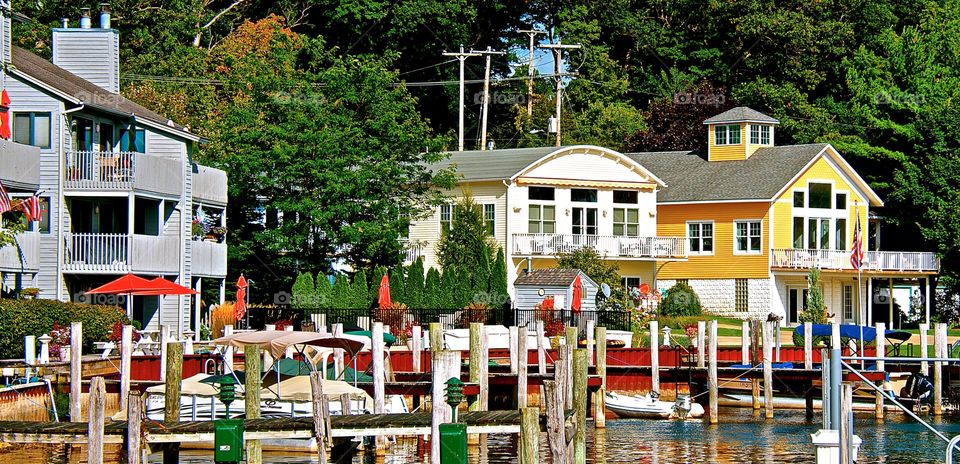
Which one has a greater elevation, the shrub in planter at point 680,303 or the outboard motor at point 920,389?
the shrub in planter at point 680,303

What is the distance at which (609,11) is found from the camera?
93.7 metres

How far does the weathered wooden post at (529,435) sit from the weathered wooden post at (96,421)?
597 cm

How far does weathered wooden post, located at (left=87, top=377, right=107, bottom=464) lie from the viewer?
23.4 m

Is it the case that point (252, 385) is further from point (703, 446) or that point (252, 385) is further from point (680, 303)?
point (680, 303)

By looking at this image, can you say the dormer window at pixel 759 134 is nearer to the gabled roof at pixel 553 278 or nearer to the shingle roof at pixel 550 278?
the gabled roof at pixel 553 278

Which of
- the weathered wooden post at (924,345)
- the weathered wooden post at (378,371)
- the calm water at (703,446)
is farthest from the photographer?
the weathered wooden post at (924,345)

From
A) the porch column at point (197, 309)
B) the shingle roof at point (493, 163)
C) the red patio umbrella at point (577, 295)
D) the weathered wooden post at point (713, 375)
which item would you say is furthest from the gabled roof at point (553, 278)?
the weathered wooden post at point (713, 375)

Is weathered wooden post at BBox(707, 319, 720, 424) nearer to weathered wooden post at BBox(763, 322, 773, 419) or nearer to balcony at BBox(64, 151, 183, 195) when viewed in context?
weathered wooden post at BBox(763, 322, 773, 419)

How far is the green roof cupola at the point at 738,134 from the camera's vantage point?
7294 centimetres

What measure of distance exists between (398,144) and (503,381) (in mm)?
22931

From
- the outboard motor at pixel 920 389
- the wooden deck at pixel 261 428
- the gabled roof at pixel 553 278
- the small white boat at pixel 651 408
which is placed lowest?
the small white boat at pixel 651 408

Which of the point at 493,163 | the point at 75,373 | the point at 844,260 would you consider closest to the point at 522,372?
the point at 75,373

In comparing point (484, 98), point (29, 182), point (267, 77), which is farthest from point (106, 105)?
point (484, 98)

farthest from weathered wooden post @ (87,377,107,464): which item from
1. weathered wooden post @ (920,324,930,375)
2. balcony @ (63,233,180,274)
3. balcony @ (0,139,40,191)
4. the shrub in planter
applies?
the shrub in planter
